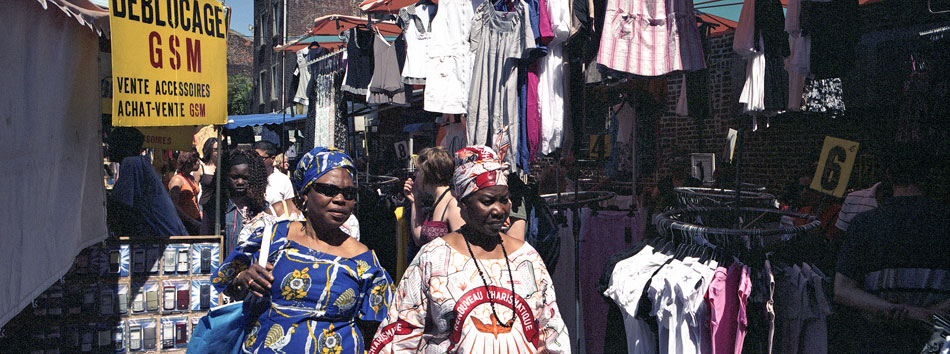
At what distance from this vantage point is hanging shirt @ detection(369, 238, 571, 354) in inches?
116

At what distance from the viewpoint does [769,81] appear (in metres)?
4.39

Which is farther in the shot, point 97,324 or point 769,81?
point 97,324

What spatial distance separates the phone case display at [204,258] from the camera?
5.36m

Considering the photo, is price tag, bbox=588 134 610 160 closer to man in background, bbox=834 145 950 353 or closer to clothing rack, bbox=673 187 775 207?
clothing rack, bbox=673 187 775 207

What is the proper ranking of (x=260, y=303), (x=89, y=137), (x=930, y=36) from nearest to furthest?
(x=260, y=303)
(x=89, y=137)
(x=930, y=36)

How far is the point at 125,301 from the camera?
5113 millimetres

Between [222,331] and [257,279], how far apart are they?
0.40 m

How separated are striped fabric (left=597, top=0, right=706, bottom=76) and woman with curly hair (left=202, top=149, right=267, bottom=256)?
135 inches

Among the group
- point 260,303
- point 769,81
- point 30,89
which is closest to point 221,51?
point 30,89

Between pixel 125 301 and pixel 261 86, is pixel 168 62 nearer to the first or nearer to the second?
pixel 125 301

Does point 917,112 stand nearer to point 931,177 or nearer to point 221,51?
point 931,177

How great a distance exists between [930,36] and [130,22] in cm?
721

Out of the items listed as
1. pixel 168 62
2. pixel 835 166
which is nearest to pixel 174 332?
pixel 168 62

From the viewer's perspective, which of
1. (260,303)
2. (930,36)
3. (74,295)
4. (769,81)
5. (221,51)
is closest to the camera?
(260,303)
